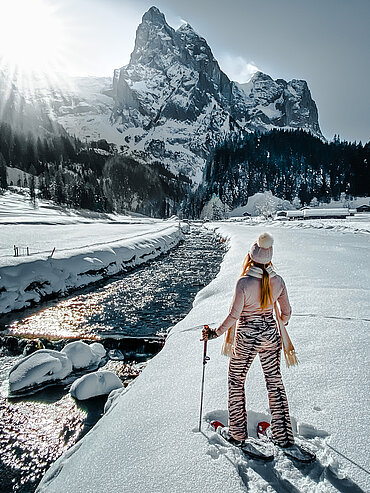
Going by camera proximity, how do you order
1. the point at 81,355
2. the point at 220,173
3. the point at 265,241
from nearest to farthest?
the point at 265,241
the point at 81,355
the point at 220,173

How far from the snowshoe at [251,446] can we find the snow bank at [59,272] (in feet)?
46.2

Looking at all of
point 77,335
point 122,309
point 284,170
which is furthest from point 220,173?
point 77,335

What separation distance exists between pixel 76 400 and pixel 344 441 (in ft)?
20.2

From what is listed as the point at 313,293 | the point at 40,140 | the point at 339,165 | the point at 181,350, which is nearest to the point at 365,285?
the point at 313,293

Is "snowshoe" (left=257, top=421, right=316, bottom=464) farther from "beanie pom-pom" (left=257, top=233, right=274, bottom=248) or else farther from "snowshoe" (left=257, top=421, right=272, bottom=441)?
"beanie pom-pom" (left=257, top=233, right=274, bottom=248)

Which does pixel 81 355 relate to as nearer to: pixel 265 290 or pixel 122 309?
pixel 122 309

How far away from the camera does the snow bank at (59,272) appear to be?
15805mm

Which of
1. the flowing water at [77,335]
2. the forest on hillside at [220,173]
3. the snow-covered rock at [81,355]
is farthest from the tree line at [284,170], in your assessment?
the snow-covered rock at [81,355]

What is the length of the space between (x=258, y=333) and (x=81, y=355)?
7.16 meters

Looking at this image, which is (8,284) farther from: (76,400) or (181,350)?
(181,350)

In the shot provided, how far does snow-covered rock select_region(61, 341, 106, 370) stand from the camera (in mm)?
9148

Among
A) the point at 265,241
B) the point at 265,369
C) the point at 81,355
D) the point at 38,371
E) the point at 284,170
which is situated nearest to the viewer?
the point at 265,241

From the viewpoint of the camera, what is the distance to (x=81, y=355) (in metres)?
9.32

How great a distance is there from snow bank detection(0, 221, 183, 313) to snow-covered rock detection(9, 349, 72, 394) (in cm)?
750
